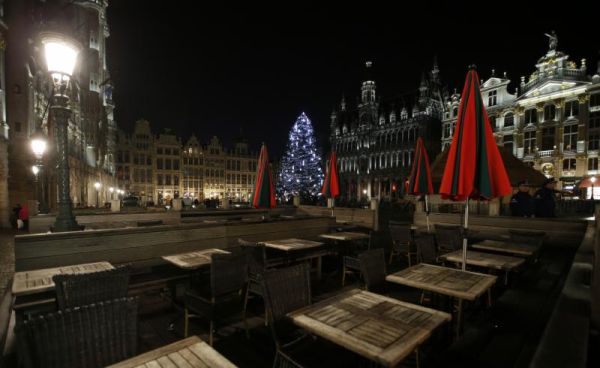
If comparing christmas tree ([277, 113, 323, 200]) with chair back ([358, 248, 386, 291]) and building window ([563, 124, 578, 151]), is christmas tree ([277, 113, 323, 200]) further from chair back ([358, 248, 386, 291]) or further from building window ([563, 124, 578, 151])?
chair back ([358, 248, 386, 291])

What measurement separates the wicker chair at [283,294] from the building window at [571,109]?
38103 mm

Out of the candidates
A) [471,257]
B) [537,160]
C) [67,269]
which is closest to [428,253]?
[471,257]

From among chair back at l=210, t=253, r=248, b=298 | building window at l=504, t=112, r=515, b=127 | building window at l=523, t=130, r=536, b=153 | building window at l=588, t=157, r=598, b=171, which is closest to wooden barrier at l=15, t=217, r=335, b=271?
chair back at l=210, t=253, r=248, b=298

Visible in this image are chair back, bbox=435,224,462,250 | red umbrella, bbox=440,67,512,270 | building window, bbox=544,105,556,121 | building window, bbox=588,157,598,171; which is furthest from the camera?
building window, bbox=544,105,556,121

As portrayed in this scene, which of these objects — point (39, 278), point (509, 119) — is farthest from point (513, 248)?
point (509, 119)

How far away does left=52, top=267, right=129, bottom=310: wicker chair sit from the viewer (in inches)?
109

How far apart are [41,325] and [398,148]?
50.0m

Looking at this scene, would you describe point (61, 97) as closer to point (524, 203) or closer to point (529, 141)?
point (524, 203)

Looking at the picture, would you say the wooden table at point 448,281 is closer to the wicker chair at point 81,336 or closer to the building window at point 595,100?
the wicker chair at point 81,336

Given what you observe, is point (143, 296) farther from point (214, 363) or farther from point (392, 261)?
point (392, 261)

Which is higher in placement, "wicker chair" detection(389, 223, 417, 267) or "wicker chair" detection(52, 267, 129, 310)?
"wicker chair" detection(52, 267, 129, 310)

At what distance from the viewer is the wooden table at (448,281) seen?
3.20 meters

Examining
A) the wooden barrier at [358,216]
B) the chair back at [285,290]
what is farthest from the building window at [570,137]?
the chair back at [285,290]

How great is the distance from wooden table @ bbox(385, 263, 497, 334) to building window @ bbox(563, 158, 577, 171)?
34.5 metres
